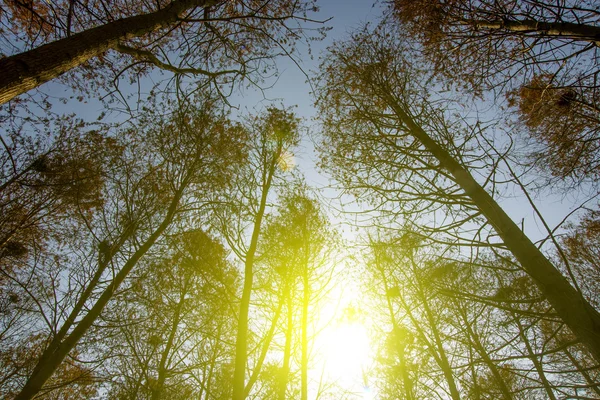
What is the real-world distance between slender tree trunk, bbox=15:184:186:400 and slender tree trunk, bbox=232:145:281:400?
2047 mm

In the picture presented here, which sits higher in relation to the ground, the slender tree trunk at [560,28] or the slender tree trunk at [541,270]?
the slender tree trunk at [560,28]

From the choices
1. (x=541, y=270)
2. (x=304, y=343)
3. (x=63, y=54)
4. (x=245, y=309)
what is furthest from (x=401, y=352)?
(x=63, y=54)

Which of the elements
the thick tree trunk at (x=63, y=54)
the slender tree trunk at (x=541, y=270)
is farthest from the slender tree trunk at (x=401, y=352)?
the thick tree trunk at (x=63, y=54)

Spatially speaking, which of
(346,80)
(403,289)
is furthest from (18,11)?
(403,289)

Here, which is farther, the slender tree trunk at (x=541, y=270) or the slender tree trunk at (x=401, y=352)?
the slender tree trunk at (x=401, y=352)

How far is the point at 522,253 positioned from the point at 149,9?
7.54 m

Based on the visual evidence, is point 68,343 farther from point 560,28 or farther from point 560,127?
point 560,127

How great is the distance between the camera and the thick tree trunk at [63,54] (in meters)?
2.66

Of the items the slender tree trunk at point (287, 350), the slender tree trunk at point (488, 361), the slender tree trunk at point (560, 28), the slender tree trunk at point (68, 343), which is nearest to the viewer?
the slender tree trunk at point (488, 361)

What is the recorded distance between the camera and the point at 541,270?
90.5 inches

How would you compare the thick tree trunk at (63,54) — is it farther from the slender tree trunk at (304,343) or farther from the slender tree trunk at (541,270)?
the slender tree trunk at (304,343)

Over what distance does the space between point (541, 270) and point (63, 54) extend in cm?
544

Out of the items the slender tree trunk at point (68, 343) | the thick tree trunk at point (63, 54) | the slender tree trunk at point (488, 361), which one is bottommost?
the slender tree trunk at point (488, 361)

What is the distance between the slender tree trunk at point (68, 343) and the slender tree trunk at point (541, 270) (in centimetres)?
573
